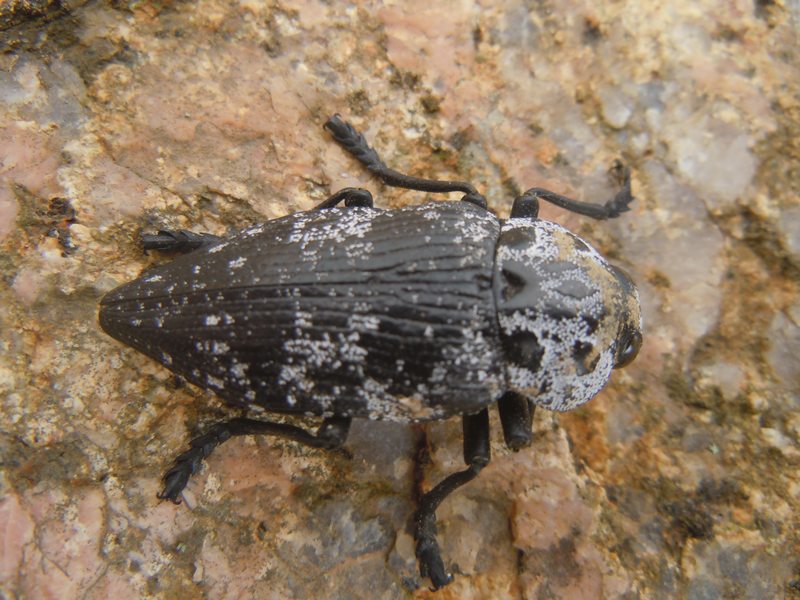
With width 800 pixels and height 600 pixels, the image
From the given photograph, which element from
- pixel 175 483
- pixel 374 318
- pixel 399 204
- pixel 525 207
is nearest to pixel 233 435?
pixel 175 483

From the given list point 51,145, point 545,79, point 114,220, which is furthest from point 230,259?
point 545,79

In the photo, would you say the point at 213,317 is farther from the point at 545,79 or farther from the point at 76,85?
the point at 545,79

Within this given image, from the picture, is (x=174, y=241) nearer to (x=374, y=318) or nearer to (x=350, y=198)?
(x=350, y=198)

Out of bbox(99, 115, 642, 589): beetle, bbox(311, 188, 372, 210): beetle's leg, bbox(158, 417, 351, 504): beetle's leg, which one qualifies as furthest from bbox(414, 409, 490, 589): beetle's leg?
bbox(311, 188, 372, 210): beetle's leg

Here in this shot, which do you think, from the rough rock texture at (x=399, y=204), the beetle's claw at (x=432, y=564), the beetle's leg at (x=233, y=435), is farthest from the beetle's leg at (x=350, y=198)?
the beetle's claw at (x=432, y=564)

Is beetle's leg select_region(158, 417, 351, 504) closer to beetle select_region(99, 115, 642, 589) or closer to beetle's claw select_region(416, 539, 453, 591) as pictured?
beetle select_region(99, 115, 642, 589)

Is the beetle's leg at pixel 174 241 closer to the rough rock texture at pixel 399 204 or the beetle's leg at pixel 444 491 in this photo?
the rough rock texture at pixel 399 204
